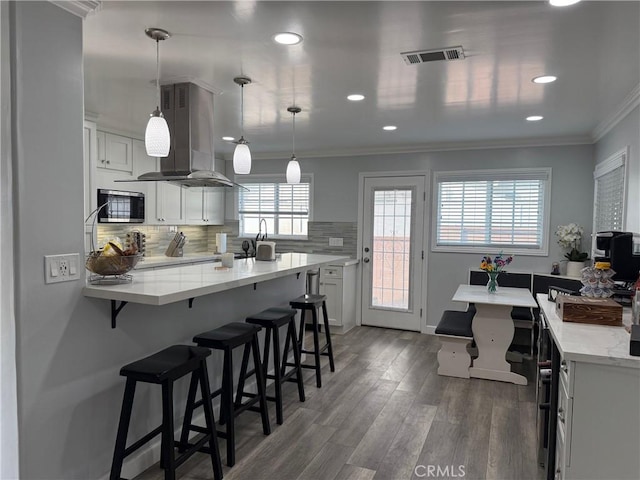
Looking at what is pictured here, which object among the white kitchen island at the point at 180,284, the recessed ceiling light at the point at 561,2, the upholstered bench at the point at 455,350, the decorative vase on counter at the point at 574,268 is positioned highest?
the recessed ceiling light at the point at 561,2

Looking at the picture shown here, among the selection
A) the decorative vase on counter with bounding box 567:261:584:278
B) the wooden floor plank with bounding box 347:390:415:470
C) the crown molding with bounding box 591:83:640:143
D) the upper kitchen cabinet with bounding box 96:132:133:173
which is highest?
the crown molding with bounding box 591:83:640:143

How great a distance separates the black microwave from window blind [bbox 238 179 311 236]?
1.71 metres

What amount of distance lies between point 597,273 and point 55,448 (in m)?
2.87

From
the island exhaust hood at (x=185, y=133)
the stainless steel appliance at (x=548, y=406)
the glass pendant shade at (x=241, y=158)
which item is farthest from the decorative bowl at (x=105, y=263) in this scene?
the stainless steel appliance at (x=548, y=406)

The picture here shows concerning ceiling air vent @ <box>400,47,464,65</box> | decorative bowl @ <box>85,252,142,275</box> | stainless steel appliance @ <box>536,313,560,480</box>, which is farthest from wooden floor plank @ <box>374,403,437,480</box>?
ceiling air vent @ <box>400,47,464,65</box>

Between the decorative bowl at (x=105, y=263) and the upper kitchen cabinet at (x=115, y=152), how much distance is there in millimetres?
2726

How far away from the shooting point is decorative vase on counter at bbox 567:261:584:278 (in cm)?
441

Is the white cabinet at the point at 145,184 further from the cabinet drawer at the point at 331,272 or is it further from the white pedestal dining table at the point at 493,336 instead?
the white pedestal dining table at the point at 493,336

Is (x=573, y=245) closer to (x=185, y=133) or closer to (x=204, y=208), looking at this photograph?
(x=185, y=133)

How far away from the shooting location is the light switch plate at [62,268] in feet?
6.11

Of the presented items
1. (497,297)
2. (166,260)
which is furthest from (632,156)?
(166,260)

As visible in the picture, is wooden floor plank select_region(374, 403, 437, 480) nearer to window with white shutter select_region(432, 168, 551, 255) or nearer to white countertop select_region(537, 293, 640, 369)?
white countertop select_region(537, 293, 640, 369)

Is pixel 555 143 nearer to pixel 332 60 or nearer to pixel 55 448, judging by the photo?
pixel 332 60

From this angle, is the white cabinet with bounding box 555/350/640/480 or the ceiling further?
the ceiling
